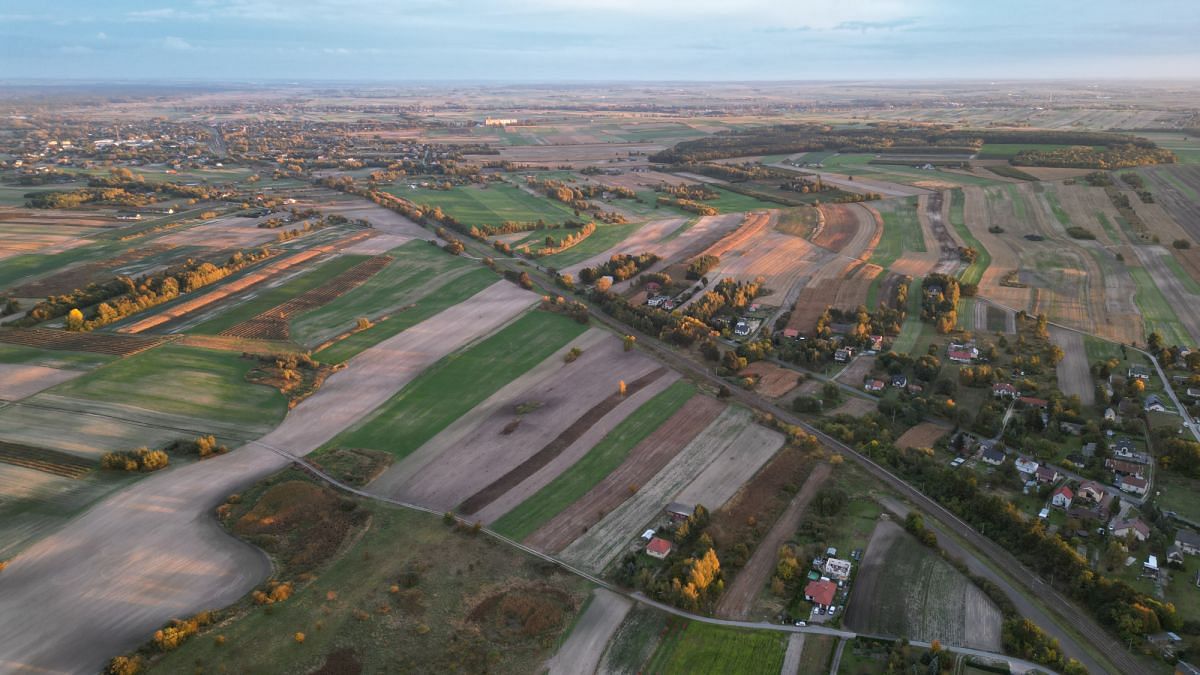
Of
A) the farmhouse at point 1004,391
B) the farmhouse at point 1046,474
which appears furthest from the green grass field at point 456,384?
the farmhouse at point 1046,474

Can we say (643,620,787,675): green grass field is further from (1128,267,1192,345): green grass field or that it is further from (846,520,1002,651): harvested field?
(1128,267,1192,345): green grass field

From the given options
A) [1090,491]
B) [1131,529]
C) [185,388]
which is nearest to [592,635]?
[1131,529]

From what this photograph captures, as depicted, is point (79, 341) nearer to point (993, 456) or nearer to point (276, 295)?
point (276, 295)

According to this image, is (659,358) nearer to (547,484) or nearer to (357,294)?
(547,484)

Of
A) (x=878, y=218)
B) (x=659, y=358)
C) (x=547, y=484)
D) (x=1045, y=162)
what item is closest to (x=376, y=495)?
(x=547, y=484)

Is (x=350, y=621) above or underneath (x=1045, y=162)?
underneath
